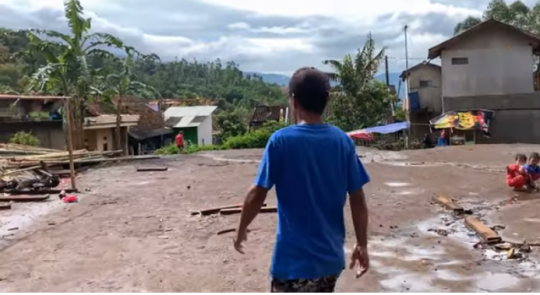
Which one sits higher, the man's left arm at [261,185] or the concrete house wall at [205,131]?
the man's left arm at [261,185]

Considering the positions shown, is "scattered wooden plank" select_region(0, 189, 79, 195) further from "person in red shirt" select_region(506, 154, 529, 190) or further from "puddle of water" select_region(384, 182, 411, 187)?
"person in red shirt" select_region(506, 154, 529, 190)

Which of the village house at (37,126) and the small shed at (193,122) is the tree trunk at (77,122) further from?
the small shed at (193,122)

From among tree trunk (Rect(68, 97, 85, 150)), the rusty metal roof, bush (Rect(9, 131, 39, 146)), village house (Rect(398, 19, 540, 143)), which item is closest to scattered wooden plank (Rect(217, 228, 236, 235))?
tree trunk (Rect(68, 97, 85, 150))

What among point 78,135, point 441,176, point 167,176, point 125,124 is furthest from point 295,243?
point 125,124

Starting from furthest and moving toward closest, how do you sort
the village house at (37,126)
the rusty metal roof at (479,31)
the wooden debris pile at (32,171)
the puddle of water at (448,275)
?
the rusty metal roof at (479,31) → the village house at (37,126) → the wooden debris pile at (32,171) → the puddle of water at (448,275)

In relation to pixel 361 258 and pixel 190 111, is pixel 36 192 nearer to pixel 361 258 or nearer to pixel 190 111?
pixel 361 258

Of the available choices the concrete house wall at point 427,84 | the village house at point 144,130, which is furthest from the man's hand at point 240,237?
the concrete house wall at point 427,84

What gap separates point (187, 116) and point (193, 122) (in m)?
1.19

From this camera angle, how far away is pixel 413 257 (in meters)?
5.94

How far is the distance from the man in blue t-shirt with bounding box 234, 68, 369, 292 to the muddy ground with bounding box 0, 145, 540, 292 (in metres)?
2.37

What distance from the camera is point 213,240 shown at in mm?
7090

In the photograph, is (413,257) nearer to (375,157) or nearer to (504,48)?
(375,157)

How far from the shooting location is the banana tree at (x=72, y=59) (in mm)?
17891

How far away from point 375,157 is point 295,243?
15901mm
